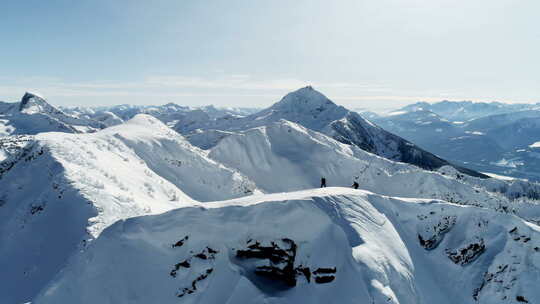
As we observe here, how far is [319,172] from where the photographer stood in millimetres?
68562

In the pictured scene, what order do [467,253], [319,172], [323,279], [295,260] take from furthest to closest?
1. [319,172]
2. [467,253]
3. [295,260]
4. [323,279]

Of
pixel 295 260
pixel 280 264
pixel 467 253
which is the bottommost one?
pixel 467 253

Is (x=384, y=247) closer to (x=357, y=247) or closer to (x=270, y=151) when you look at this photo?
(x=357, y=247)

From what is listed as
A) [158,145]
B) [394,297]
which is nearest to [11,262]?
[394,297]

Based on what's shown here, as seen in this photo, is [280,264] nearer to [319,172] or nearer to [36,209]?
[36,209]

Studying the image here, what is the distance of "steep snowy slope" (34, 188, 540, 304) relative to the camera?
13.0 metres

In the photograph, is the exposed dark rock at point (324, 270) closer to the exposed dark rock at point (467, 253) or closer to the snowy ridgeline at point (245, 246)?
the snowy ridgeline at point (245, 246)

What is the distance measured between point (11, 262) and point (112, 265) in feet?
26.0

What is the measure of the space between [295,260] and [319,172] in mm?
55532

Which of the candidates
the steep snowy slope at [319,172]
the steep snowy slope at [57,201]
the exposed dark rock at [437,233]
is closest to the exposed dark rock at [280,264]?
the exposed dark rock at [437,233]

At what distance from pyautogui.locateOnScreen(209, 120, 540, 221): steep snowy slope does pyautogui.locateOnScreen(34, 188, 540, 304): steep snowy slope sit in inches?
1733

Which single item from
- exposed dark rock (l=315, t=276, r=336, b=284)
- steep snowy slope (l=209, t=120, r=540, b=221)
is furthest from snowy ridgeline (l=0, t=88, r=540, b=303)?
steep snowy slope (l=209, t=120, r=540, b=221)

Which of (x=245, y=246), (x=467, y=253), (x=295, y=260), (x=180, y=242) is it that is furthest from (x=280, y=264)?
(x=467, y=253)

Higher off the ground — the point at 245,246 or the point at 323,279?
the point at 245,246
